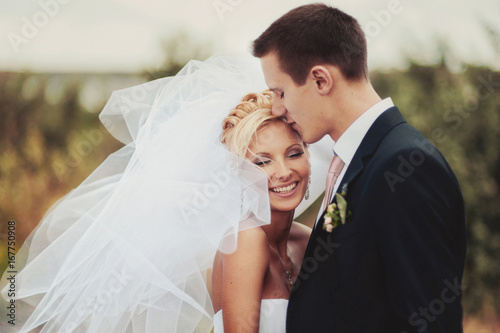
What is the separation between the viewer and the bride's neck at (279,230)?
295 cm

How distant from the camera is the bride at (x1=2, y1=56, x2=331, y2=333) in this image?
2.56 m

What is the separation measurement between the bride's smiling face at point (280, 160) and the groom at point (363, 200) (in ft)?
0.38

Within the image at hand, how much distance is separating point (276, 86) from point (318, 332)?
1.19m

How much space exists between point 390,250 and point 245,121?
1100 millimetres

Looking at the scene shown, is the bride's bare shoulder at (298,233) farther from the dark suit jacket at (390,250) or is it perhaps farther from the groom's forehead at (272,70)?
the groom's forehead at (272,70)

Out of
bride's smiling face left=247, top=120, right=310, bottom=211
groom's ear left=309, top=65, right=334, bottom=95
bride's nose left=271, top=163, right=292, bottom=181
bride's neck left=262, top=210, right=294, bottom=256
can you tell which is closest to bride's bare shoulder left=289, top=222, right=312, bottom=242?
bride's neck left=262, top=210, right=294, bottom=256

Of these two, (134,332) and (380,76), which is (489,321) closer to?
(380,76)

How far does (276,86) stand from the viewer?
267 centimetres

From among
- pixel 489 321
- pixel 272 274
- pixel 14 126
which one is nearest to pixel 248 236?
pixel 272 274

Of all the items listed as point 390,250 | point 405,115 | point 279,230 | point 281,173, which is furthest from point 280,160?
point 405,115

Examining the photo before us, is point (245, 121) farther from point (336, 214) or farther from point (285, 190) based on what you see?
point (336, 214)

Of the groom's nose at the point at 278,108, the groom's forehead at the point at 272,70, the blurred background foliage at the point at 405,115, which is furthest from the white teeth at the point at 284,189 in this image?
the blurred background foliage at the point at 405,115

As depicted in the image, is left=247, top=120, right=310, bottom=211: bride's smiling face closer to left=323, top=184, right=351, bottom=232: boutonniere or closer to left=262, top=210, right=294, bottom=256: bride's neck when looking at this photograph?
left=262, top=210, right=294, bottom=256: bride's neck

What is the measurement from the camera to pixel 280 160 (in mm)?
2805
